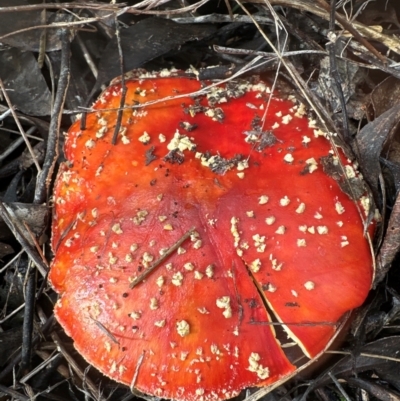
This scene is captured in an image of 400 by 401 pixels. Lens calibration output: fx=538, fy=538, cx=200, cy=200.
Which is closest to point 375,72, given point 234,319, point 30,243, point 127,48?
point 127,48

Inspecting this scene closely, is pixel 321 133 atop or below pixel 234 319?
atop

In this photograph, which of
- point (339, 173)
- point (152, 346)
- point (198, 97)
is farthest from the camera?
point (198, 97)

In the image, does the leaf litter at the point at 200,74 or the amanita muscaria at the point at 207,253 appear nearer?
the amanita muscaria at the point at 207,253

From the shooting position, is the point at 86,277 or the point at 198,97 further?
the point at 198,97

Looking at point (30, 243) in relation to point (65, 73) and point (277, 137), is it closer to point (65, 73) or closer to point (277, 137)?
point (65, 73)

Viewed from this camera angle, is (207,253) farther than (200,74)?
No

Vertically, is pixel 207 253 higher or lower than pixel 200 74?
A: lower

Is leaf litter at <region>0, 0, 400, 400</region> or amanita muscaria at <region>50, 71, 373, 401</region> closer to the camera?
amanita muscaria at <region>50, 71, 373, 401</region>

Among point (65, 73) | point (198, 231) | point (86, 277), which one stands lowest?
point (86, 277)
